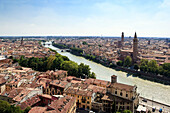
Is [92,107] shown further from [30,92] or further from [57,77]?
[57,77]

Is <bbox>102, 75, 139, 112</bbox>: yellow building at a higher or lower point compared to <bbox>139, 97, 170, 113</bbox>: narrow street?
higher

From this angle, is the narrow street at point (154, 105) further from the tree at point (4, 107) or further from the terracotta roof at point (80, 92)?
the tree at point (4, 107)

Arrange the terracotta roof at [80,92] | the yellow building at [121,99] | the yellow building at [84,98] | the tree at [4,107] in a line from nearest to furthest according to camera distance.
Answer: the tree at [4,107] → the yellow building at [121,99] → the yellow building at [84,98] → the terracotta roof at [80,92]

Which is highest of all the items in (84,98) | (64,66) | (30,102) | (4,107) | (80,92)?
(64,66)

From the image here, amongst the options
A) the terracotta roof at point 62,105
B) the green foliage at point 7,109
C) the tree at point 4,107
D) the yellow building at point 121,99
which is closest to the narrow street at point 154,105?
the yellow building at point 121,99

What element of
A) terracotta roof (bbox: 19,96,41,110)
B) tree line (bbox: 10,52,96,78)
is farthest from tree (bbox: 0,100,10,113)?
tree line (bbox: 10,52,96,78)

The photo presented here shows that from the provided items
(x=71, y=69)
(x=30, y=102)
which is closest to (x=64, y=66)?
(x=71, y=69)

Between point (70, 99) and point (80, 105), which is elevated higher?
point (70, 99)

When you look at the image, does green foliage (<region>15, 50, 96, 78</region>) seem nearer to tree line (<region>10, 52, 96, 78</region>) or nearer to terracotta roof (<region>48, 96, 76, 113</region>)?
tree line (<region>10, 52, 96, 78</region>)

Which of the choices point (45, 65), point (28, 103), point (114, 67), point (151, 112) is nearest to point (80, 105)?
point (28, 103)

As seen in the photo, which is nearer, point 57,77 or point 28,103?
point 28,103

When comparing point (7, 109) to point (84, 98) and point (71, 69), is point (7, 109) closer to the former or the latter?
point (84, 98)
